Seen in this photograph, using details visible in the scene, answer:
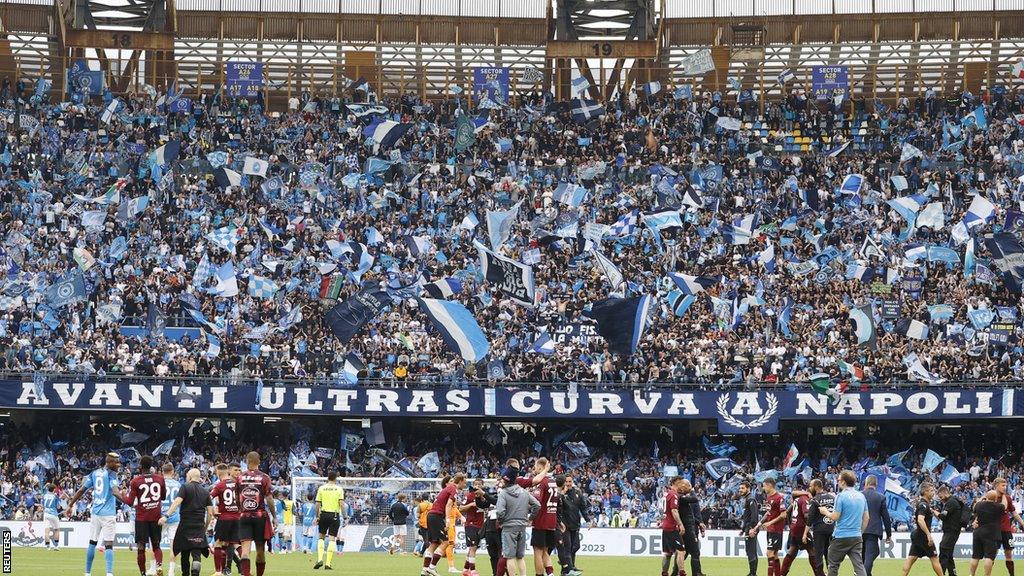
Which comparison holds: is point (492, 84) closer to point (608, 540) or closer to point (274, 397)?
point (274, 397)

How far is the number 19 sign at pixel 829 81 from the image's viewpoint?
204 ft

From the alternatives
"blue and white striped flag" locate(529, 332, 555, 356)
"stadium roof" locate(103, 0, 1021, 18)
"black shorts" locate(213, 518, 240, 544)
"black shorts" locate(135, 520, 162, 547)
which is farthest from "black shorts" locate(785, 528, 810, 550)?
"stadium roof" locate(103, 0, 1021, 18)

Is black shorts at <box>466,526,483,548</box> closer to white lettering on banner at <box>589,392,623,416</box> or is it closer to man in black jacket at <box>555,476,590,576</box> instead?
man in black jacket at <box>555,476,590,576</box>

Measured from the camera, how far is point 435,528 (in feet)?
88.4

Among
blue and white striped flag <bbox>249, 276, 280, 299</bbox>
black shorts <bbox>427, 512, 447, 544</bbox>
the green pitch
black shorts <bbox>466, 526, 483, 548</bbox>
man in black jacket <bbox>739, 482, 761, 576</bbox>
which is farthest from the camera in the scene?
blue and white striped flag <bbox>249, 276, 280, 299</bbox>

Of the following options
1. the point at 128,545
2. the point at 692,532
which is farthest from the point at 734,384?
the point at 692,532

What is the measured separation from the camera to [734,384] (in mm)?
48125

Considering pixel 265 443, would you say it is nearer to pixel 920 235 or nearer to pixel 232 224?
pixel 232 224

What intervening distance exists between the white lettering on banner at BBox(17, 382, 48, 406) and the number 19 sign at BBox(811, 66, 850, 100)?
108 feet

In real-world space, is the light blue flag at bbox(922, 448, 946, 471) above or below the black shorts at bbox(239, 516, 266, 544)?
below

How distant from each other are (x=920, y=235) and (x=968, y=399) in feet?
28.4

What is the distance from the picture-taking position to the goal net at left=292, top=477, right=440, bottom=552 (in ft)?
132

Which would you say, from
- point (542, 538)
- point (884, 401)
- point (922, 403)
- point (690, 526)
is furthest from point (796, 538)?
point (922, 403)

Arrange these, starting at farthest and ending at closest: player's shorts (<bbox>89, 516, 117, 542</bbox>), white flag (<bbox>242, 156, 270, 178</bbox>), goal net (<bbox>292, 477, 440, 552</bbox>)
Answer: white flag (<bbox>242, 156, 270, 178</bbox>) → goal net (<bbox>292, 477, 440, 552</bbox>) → player's shorts (<bbox>89, 516, 117, 542</bbox>)
